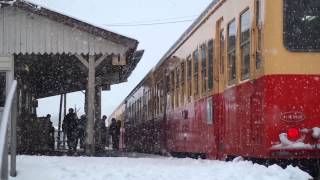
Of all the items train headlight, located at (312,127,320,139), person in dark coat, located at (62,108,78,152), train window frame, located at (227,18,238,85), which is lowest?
train headlight, located at (312,127,320,139)

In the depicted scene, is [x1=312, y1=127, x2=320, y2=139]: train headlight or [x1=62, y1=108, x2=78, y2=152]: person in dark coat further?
[x1=62, y1=108, x2=78, y2=152]: person in dark coat

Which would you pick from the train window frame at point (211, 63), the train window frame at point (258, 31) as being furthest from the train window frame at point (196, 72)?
the train window frame at point (258, 31)

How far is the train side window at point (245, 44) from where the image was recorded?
9500mm

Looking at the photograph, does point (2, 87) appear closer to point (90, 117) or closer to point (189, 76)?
point (90, 117)

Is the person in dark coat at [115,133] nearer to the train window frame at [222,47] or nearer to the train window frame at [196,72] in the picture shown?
the train window frame at [196,72]

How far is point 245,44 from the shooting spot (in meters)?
9.66

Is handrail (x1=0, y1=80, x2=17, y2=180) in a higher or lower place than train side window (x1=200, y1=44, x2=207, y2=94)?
lower

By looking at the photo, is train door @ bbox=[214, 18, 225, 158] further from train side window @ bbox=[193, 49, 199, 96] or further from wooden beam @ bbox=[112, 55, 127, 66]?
wooden beam @ bbox=[112, 55, 127, 66]

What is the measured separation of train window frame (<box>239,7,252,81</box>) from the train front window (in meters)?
0.69

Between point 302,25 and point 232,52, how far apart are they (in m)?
1.82

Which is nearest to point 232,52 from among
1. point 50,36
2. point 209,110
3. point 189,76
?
point 209,110

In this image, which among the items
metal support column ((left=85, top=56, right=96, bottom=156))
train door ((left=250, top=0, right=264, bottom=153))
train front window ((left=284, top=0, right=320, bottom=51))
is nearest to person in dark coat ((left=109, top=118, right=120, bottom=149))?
metal support column ((left=85, top=56, right=96, bottom=156))

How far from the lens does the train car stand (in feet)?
28.2

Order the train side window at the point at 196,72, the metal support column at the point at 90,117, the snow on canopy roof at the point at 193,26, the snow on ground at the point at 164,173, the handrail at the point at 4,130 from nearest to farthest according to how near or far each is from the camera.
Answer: the handrail at the point at 4,130 → the snow on ground at the point at 164,173 → the snow on canopy roof at the point at 193,26 → the train side window at the point at 196,72 → the metal support column at the point at 90,117
